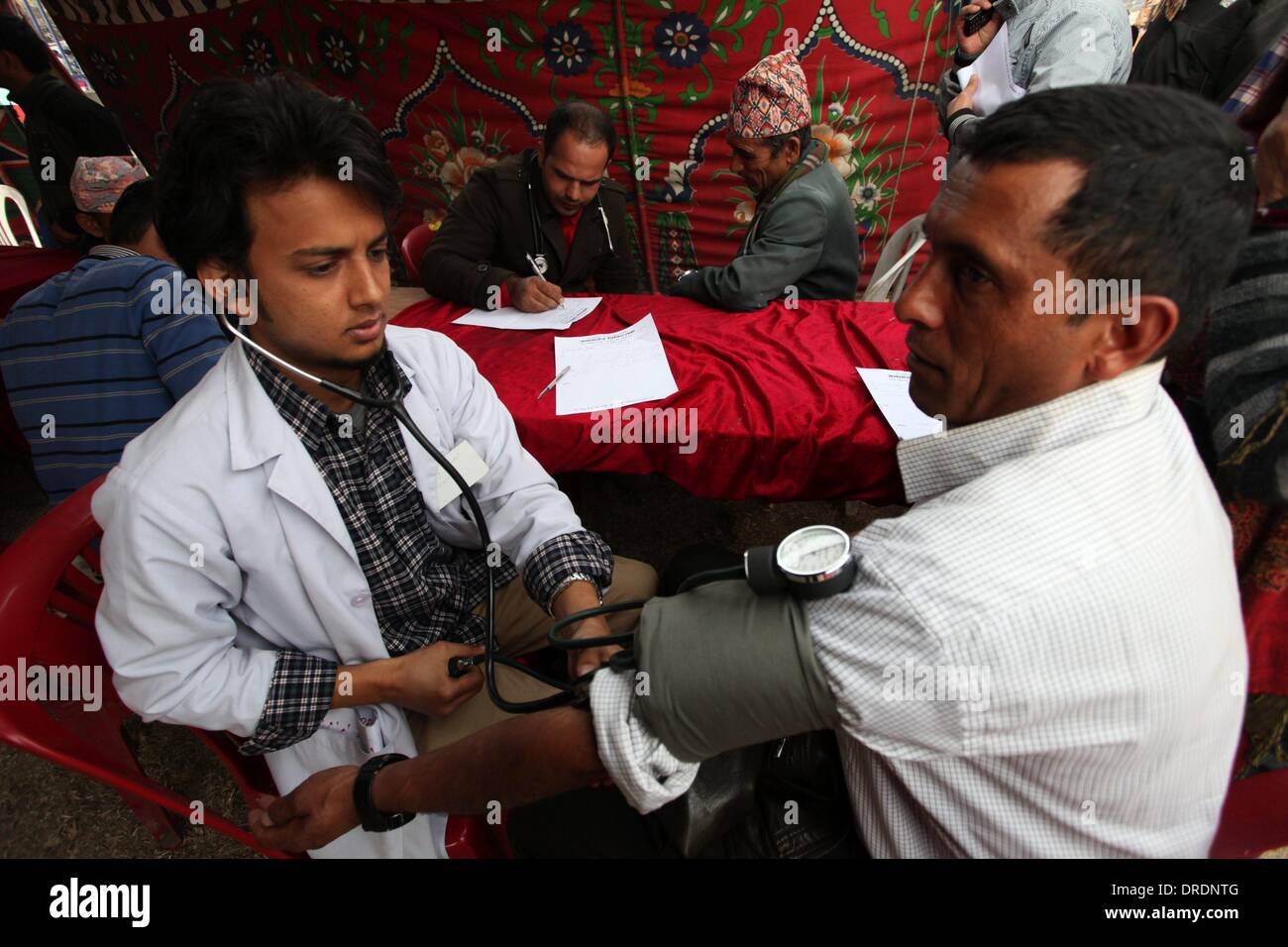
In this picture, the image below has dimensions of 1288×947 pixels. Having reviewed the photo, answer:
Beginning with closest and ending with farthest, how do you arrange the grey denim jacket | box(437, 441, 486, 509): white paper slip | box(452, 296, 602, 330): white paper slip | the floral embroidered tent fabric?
box(437, 441, 486, 509): white paper slip → box(452, 296, 602, 330): white paper slip → the grey denim jacket → the floral embroidered tent fabric

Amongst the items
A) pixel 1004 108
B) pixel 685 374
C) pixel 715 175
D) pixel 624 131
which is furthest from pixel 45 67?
pixel 1004 108

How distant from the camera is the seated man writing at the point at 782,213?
6.55 ft

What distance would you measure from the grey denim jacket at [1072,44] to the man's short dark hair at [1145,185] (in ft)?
5.07

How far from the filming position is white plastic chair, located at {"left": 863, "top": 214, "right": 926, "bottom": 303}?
7.90ft

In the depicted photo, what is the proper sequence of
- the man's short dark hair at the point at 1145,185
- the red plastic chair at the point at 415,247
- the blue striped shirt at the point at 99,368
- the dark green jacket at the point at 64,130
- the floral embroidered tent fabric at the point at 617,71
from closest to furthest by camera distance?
the man's short dark hair at the point at 1145,185, the blue striped shirt at the point at 99,368, the red plastic chair at the point at 415,247, the dark green jacket at the point at 64,130, the floral embroidered tent fabric at the point at 617,71

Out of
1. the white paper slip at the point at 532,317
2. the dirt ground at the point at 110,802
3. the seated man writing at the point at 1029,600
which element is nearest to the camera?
the seated man writing at the point at 1029,600

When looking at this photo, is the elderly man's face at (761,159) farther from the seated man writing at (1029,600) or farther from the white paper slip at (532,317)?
the seated man writing at (1029,600)

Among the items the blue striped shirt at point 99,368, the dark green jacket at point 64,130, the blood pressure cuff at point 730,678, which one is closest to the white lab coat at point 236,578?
the blue striped shirt at point 99,368

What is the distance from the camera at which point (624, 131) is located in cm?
364

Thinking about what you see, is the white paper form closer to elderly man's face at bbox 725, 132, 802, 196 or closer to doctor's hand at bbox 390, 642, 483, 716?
elderly man's face at bbox 725, 132, 802, 196

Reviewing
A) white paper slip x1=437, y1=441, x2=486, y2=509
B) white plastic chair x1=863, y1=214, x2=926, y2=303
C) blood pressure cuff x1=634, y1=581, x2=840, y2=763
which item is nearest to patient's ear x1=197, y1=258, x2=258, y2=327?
white paper slip x1=437, y1=441, x2=486, y2=509

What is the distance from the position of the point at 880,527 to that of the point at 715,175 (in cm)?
351

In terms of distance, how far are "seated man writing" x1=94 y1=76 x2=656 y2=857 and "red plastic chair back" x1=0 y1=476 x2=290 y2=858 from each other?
0.32ft

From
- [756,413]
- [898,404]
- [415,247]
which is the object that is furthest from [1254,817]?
[415,247]
